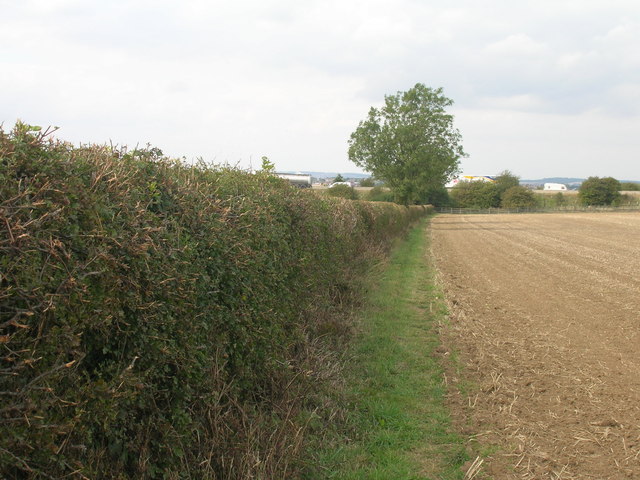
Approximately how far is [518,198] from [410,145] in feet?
180

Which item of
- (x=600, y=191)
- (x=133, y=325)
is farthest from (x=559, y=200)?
(x=133, y=325)

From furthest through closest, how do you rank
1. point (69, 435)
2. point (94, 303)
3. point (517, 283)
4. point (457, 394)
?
point (517, 283)
point (457, 394)
point (94, 303)
point (69, 435)

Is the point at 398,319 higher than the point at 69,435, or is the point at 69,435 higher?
the point at 69,435

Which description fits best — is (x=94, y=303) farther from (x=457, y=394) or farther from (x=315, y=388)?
(x=457, y=394)

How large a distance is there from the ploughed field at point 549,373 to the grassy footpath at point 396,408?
0.90 ft

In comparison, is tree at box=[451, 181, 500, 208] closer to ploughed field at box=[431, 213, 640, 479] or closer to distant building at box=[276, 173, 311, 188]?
ploughed field at box=[431, 213, 640, 479]

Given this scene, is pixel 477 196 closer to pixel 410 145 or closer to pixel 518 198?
pixel 518 198

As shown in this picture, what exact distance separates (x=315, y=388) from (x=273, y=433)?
4.53ft

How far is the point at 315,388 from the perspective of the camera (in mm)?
5004

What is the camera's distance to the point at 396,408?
17.1 feet

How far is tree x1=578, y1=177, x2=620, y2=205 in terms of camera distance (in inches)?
3861

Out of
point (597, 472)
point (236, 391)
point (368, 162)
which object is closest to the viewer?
point (236, 391)

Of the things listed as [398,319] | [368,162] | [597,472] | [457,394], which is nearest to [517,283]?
[398,319]

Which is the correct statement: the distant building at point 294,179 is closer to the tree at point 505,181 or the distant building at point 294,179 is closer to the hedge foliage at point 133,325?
the hedge foliage at point 133,325
